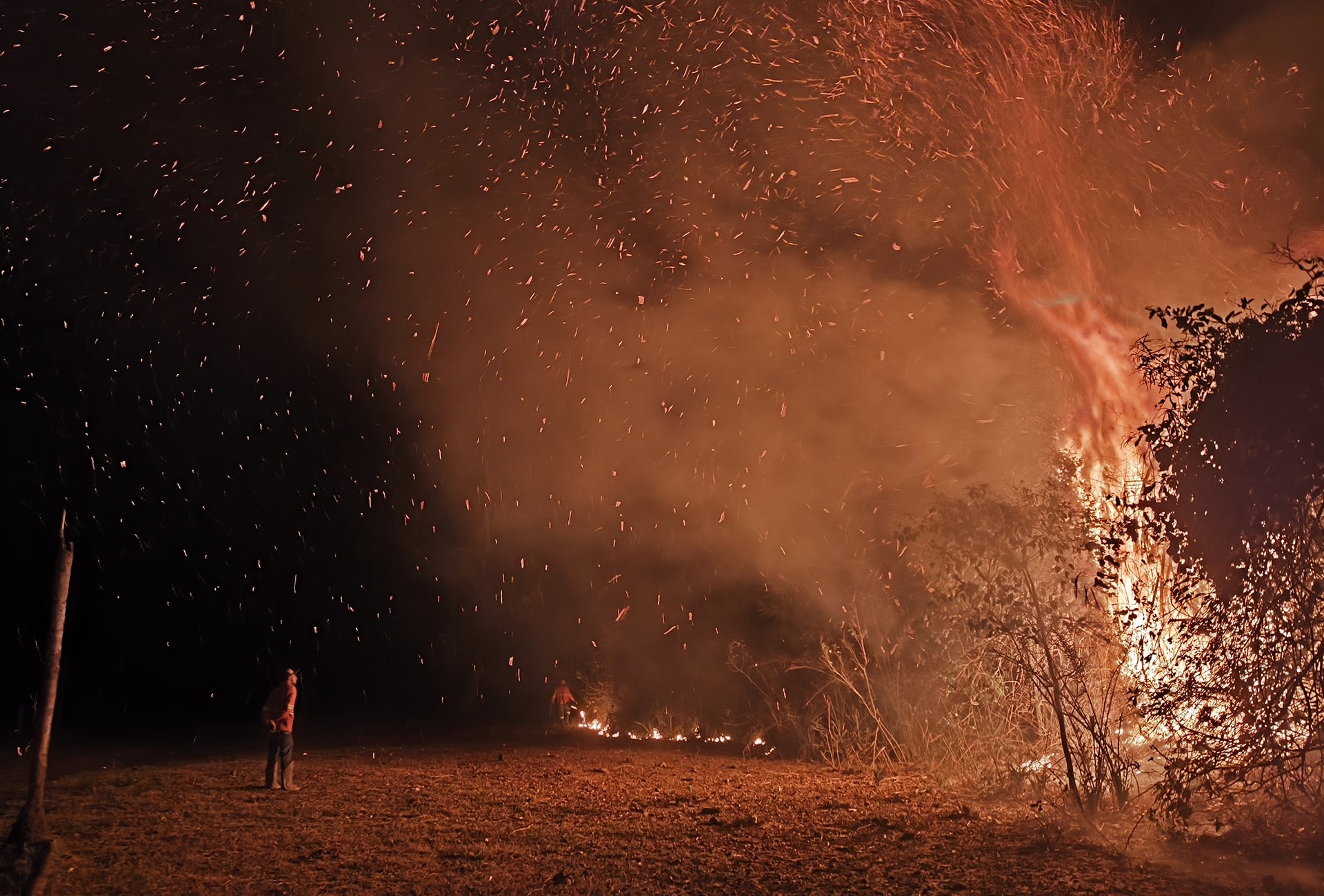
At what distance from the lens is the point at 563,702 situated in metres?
18.2

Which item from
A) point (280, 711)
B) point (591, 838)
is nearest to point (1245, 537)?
point (591, 838)

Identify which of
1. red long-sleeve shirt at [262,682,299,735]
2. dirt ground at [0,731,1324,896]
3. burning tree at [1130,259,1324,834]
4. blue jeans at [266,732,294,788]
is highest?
burning tree at [1130,259,1324,834]

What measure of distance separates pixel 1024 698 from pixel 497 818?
4937mm

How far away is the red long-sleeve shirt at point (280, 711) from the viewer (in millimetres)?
10312

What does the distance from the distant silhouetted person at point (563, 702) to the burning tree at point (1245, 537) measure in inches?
521

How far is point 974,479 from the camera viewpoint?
468 inches

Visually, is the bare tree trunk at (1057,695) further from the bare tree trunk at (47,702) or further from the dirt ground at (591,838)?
the bare tree trunk at (47,702)

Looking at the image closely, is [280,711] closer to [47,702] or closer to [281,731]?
[281,731]

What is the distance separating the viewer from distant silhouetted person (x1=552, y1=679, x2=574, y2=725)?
18.3 m

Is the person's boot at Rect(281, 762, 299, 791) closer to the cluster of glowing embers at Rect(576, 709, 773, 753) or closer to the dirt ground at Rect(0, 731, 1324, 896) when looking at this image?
the dirt ground at Rect(0, 731, 1324, 896)

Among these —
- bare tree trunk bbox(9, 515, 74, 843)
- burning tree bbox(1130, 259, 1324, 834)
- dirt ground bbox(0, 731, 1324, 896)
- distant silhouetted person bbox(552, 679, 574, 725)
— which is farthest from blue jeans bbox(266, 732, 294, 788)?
burning tree bbox(1130, 259, 1324, 834)

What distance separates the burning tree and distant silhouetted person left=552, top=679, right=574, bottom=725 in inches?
521

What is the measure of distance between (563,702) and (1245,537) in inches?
560

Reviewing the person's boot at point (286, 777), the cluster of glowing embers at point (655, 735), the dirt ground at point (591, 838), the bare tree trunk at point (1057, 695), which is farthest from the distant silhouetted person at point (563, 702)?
the bare tree trunk at point (1057, 695)
